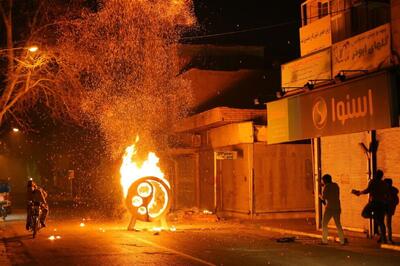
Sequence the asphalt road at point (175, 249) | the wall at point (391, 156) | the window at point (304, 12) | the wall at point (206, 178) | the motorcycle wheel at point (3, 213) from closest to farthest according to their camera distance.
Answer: the asphalt road at point (175, 249) → the wall at point (391, 156) → the window at point (304, 12) → the motorcycle wheel at point (3, 213) → the wall at point (206, 178)

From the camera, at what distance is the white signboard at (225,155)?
889 inches

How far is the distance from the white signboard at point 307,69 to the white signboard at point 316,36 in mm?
385

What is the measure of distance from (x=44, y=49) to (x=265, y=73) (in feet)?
44.2

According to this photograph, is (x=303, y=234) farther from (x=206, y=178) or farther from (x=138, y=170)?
(x=206, y=178)

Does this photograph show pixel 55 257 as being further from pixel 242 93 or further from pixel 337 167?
pixel 242 93

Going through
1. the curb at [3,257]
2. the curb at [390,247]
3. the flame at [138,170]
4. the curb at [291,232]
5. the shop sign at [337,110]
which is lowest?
the curb at [3,257]

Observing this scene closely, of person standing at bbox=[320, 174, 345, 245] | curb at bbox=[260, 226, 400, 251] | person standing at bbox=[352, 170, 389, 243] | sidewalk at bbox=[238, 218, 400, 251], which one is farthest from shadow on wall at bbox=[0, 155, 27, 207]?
person standing at bbox=[352, 170, 389, 243]

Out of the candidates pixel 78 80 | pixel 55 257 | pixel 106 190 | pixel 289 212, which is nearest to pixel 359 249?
pixel 55 257

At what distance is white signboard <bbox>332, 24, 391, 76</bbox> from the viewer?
15.0 meters

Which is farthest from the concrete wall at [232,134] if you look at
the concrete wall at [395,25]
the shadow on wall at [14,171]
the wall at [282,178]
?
the shadow on wall at [14,171]

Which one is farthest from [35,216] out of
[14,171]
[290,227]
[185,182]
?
[14,171]

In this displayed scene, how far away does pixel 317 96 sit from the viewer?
17281mm

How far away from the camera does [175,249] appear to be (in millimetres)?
13773

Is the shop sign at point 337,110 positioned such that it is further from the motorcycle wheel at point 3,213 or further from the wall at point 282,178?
the motorcycle wheel at point 3,213
